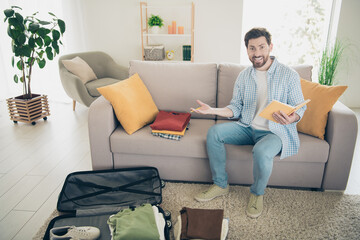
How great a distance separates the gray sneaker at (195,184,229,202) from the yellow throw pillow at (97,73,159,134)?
2.18 feet

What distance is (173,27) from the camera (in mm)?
4242

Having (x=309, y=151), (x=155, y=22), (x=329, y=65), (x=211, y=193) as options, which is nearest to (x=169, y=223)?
(x=211, y=193)

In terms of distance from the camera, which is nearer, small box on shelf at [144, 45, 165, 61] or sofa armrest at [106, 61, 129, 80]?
sofa armrest at [106, 61, 129, 80]

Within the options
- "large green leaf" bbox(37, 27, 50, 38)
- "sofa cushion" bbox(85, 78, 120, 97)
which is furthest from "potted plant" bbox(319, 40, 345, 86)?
"large green leaf" bbox(37, 27, 50, 38)

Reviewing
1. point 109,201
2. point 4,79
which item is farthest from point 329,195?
point 4,79

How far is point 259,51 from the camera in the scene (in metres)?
1.86

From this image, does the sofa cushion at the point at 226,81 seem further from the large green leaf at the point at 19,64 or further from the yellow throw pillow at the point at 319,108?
the large green leaf at the point at 19,64

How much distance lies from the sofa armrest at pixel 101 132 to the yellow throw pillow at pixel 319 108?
4.44 ft

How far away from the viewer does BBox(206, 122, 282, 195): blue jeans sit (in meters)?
1.77

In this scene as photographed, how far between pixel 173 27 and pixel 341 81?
8.07 ft

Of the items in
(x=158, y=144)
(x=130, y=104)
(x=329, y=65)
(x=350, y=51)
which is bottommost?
(x=158, y=144)

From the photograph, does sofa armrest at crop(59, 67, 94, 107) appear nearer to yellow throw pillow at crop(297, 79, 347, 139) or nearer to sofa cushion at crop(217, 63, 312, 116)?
sofa cushion at crop(217, 63, 312, 116)

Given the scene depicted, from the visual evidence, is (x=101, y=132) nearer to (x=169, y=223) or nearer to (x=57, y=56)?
(x=169, y=223)

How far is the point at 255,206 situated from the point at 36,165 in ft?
5.95
